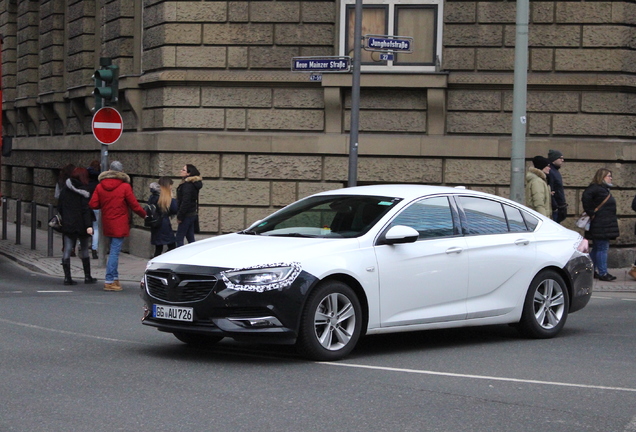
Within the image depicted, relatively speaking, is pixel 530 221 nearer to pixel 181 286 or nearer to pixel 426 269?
pixel 426 269

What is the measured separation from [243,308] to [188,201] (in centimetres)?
854

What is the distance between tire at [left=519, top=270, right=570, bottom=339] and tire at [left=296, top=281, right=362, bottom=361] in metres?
1.98

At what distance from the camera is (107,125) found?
16.5 metres

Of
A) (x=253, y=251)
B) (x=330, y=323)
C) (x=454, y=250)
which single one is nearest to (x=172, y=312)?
(x=253, y=251)

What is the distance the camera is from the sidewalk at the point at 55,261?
1605 cm

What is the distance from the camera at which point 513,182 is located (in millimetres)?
14375

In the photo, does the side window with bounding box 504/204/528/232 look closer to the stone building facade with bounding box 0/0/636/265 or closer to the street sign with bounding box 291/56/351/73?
Answer: the street sign with bounding box 291/56/351/73

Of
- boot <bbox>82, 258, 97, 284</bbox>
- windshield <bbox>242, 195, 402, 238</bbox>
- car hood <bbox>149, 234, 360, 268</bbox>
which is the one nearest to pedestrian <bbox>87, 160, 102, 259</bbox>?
boot <bbox>82, 258, 97, 284</bbox>

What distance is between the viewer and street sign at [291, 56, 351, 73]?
14.6 meters

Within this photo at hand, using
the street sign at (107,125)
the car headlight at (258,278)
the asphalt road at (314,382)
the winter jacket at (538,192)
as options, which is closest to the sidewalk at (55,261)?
the street sign at (107,125)

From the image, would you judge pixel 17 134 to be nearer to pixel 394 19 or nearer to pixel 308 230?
pixel 394 19

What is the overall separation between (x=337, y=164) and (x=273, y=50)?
2.13m

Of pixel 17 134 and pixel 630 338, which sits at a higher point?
pixel 17 134

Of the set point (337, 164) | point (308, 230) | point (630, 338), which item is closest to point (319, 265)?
point (308, 230)
